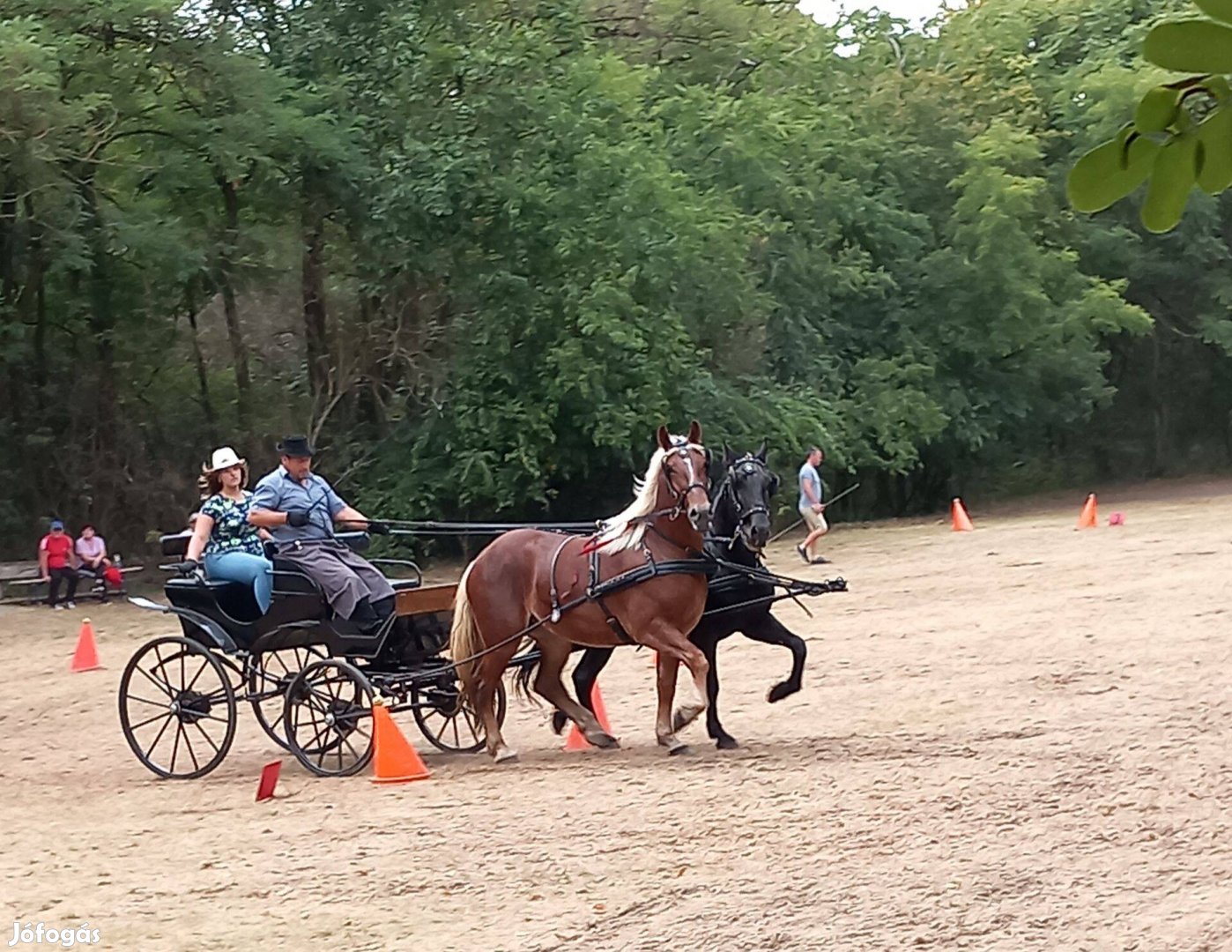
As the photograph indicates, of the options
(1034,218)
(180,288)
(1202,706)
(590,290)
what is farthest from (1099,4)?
(1202,706)

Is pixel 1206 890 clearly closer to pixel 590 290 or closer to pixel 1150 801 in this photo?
pixel 1150 801

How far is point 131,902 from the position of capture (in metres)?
6.64

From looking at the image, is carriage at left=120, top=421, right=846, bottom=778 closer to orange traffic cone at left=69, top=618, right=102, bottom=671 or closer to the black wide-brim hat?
the black wide-brim hat


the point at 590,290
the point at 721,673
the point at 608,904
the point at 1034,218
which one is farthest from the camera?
the point at 1034,218

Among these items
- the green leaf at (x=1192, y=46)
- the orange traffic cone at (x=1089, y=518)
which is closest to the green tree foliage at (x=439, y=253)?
the orange traffic cone at (x=1089, y=518)

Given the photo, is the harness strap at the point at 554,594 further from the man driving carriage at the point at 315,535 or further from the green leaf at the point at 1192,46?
the green leaf at the point at 1192,46

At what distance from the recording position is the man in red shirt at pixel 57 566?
21516 mm

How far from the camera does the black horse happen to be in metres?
9.08

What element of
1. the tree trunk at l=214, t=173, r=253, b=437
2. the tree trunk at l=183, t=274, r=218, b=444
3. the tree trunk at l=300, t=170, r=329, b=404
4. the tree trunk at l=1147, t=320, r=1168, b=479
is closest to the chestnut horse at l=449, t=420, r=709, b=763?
the tree trunk at l=214, t=173, r=253, b=437

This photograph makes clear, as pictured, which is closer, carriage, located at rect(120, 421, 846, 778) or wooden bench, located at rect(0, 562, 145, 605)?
carriage, located at rect(120, 421, 846, 778)

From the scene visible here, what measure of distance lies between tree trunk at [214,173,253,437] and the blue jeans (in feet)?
50.5

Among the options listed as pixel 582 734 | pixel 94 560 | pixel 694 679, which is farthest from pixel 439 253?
pixel 694 679

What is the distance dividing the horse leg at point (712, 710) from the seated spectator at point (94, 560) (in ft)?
48.0

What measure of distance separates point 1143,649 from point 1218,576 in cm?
489
